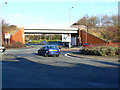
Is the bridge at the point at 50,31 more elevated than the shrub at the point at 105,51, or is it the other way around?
the bridge at the point at 50,31

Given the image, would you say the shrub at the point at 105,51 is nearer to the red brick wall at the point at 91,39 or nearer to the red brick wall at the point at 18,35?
the red brick wall at the point at 91,39

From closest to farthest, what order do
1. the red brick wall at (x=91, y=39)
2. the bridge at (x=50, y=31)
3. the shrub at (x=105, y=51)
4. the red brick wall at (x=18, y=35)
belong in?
the shrub at (x=105, y=51) → the red brick wall at (x=91, y=39) → the red brick wall at (x=18, y=35) → the bridge at (x=50, y=31)

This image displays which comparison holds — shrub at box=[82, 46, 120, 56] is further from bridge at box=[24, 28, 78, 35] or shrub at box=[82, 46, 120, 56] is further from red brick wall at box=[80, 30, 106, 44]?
bridge at box=[24, 28, 78, 35]

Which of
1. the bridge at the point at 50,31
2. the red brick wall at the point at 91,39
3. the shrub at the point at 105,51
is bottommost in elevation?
the shrub at the point at 105,51

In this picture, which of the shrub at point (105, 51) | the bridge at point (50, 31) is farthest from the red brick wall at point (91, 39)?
the shrub at point (105, 51)

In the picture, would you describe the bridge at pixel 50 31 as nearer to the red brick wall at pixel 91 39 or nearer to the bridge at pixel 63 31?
the bridge at pixel 63 31

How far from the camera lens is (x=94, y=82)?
7453 mm

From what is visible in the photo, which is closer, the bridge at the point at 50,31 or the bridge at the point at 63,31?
the bridge at the point at 63,31

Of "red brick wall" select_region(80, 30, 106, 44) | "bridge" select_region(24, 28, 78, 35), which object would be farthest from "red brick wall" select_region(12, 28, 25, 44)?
"red brick wall" select_region(80, 30, 106, 44)

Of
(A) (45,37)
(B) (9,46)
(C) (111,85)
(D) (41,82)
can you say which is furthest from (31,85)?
(A) (45,37)

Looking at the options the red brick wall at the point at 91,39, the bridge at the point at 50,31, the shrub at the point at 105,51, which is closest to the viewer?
the shrub at the point at 105,51

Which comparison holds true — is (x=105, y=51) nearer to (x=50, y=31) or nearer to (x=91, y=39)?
(x=91, y=39)

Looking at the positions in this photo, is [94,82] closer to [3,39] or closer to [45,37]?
[3,39]

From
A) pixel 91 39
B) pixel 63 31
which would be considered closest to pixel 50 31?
pixel 63 31
